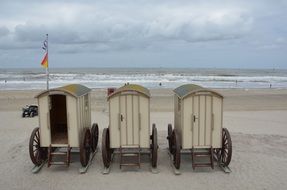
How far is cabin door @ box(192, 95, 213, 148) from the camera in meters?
8.78

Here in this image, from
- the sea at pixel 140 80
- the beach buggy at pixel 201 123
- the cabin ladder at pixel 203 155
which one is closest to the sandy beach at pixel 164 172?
the cabin ladder at pixel 203 155

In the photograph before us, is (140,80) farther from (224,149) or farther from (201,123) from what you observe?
(201,123)

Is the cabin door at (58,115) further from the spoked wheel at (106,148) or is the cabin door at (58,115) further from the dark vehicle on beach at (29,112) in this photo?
the dark vehicle on beach at (29,112)

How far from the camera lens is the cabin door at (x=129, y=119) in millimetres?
8852

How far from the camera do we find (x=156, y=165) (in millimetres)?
8977

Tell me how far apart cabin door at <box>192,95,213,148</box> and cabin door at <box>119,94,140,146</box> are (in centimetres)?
160

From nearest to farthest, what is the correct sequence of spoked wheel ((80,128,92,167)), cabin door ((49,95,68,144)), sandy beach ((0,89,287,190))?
sandy beach ((0,89,287,190)) → spoked wheel ((80,128,92,167)) → cabin door ((49,95,68,144))

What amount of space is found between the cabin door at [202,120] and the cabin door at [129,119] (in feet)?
5.25

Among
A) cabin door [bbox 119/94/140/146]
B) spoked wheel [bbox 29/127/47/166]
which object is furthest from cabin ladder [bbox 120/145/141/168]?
spoked wheel [bbox 29/127/47/166]

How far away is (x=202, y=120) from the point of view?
8836 mm

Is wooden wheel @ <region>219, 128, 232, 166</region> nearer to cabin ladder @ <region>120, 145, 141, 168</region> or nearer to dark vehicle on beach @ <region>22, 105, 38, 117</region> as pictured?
cabin ladder @ <region>120, 145, 141, 168</region>

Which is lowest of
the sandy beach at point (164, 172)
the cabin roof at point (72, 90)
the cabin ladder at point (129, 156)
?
the sandy beach at point (164, 172)

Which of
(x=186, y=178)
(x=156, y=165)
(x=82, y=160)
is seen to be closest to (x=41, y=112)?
(x=82, y=160)

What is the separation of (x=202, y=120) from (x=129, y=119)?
2.04 m
